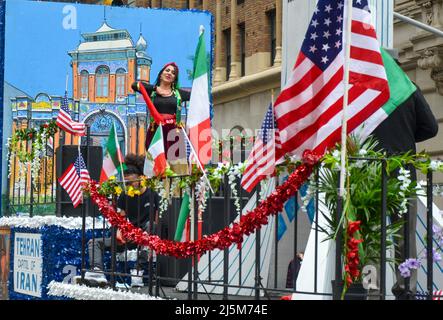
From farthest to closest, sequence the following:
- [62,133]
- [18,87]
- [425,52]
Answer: [425,52]
[18,87]
[62,133]

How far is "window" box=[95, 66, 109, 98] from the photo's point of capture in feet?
59.8

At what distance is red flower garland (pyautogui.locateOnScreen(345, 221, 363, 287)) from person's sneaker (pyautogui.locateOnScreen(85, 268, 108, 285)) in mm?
4179

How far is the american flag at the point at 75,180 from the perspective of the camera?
12.3 metres

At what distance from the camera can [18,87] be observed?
17578 millimetres

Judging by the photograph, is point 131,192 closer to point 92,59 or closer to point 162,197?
point 162,197

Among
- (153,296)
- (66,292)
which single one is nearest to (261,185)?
(153,296)

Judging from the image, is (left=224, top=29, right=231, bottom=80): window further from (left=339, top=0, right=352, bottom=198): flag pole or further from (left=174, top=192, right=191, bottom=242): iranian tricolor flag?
(left=339, top=0, right=352, bottom=198): flag pole

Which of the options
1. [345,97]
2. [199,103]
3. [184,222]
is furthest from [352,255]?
[184,222]

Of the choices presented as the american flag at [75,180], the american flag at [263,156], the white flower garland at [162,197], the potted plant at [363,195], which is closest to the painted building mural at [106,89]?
the american flag at [75,180]

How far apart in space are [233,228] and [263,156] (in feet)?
1.72

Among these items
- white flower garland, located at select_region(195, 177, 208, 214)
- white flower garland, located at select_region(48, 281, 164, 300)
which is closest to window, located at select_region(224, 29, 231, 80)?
white flower garland, located at select_region(48, 281, 164, 300)

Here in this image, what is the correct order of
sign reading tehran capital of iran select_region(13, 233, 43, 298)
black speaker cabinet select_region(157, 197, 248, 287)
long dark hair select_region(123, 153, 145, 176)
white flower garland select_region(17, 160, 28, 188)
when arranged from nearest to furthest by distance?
black speaker cabinet select_region(157, 197, 248, 287)
sign reading tehran capital of iran select_region(13, 233, 43, 298)
long dark hair select_region(123, 153, 145, 176)
white flower garland select_region(17, 160, 28, 188)
